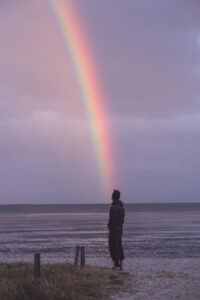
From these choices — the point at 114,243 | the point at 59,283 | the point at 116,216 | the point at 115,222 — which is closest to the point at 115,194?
the point at 116,216

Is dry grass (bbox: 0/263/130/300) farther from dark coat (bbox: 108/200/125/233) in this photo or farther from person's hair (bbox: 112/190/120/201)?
person's hair (bbox: 112/190/120/201)

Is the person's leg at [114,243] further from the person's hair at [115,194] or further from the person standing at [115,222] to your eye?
the person's hair at [115,194]

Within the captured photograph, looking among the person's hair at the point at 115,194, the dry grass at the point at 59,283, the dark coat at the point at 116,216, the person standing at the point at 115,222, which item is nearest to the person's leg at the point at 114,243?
the person standing at the point at 115,222

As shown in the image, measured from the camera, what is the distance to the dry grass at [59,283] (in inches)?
499

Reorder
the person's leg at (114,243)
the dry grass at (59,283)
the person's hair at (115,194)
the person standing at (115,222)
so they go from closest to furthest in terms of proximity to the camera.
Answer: the dry grass at (59,283) < the person's hair at (115,194) < the person standing at (115,222) < the person's leg at (114,243)

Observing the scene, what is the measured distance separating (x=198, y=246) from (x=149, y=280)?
18280mm

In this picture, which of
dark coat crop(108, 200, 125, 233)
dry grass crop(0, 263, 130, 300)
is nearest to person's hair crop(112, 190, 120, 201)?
dark coat crop(108, 200, 125, 233)

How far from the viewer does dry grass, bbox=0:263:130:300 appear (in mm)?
12672

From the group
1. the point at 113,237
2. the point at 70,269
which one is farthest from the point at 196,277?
the point at 70,269

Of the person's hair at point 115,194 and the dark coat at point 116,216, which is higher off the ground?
the person's hair at point 115,194

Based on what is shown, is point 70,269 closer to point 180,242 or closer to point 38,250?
point 38,250

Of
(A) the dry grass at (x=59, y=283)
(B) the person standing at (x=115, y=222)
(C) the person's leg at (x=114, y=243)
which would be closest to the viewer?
(A) the dry grass at (x=59, y=283)

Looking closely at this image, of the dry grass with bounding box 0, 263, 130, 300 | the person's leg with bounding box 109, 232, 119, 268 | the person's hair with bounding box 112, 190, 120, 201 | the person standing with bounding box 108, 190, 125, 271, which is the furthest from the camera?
the person's leg with bounding box 109, 232, 119, 268

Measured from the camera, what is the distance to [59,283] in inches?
541
